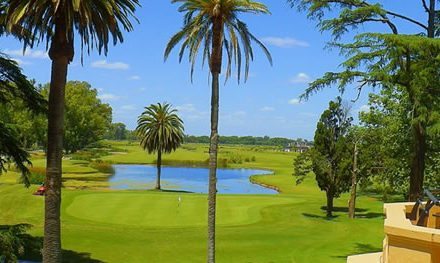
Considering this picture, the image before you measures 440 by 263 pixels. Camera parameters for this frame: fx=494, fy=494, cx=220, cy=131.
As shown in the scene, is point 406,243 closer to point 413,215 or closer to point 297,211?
point 413,215

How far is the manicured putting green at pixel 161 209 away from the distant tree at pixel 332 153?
4.85 metres

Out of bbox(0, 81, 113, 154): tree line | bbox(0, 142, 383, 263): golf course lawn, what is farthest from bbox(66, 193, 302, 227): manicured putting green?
bbox(0, 81, 113, 154): tree line

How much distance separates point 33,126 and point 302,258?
6778 centimetres

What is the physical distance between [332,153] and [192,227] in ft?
42.7

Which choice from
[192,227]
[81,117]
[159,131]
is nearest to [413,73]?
[192,227]

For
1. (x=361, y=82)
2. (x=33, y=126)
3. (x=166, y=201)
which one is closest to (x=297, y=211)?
(x=166, y=201)

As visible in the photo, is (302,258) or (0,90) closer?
(0,90)

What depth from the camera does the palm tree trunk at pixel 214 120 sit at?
18.2 meters

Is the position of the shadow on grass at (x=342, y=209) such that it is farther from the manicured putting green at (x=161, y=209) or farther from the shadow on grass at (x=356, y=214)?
the manicured putting green at (x=161, y=209)

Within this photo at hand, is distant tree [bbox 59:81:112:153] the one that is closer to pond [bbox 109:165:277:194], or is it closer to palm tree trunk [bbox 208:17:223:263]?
pond [bbox 109:165:277:194]

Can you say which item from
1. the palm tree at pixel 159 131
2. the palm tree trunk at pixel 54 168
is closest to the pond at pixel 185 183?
the palm tree at pixel 159 131

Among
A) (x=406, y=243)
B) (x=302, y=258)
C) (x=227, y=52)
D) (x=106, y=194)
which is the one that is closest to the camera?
(x=406, y=243)

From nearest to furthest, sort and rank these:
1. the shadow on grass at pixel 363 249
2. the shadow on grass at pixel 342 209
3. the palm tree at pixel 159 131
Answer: the shadow on grass at pixel 363 249, the shadow on grass at pixel 342 209, the palm tree at pixel 159 131

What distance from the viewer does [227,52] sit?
1884cm
